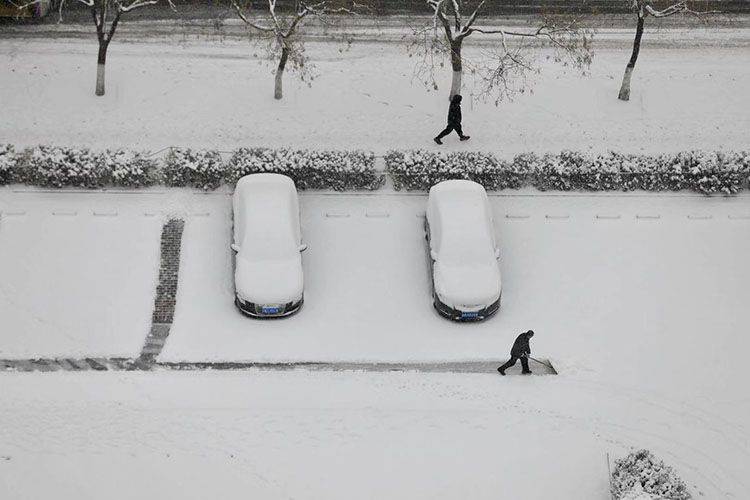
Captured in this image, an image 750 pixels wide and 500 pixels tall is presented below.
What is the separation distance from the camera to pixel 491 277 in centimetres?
2372

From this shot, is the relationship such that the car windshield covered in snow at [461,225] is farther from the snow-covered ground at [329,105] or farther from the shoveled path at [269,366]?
the snow-covered ground at [329,105]

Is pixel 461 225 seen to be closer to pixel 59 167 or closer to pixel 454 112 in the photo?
pixel 454 112

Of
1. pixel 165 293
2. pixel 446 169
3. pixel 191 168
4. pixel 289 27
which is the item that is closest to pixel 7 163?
pixel 191 168

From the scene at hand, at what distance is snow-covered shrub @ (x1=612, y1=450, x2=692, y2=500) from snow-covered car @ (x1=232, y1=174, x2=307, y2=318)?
24.9 ft

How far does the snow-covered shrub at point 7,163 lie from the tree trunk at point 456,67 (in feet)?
34.4

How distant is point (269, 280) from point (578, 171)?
799cm

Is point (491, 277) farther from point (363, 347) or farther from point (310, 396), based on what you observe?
point (310, 396)

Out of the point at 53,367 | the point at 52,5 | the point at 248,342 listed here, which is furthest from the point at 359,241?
the point at 52,5

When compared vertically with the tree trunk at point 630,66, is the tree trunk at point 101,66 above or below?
below

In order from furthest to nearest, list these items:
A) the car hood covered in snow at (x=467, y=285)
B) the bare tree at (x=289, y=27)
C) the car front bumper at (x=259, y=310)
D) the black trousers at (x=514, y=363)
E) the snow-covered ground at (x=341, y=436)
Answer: the bare tree at (x=289, y=27) → the car hood covered in snow at (x=467, y=285) → the car front bumper at (x=259, y=310) → the black trousers at (x=514, y=363) → the snow-covered ground at (x=341, y=436)

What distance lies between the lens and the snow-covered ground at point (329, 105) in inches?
1065

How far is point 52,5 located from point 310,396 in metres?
14.9

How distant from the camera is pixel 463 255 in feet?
78.3

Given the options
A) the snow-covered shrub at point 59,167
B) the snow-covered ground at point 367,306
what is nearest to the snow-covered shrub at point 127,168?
the snow-covered shrub at point 59,167
